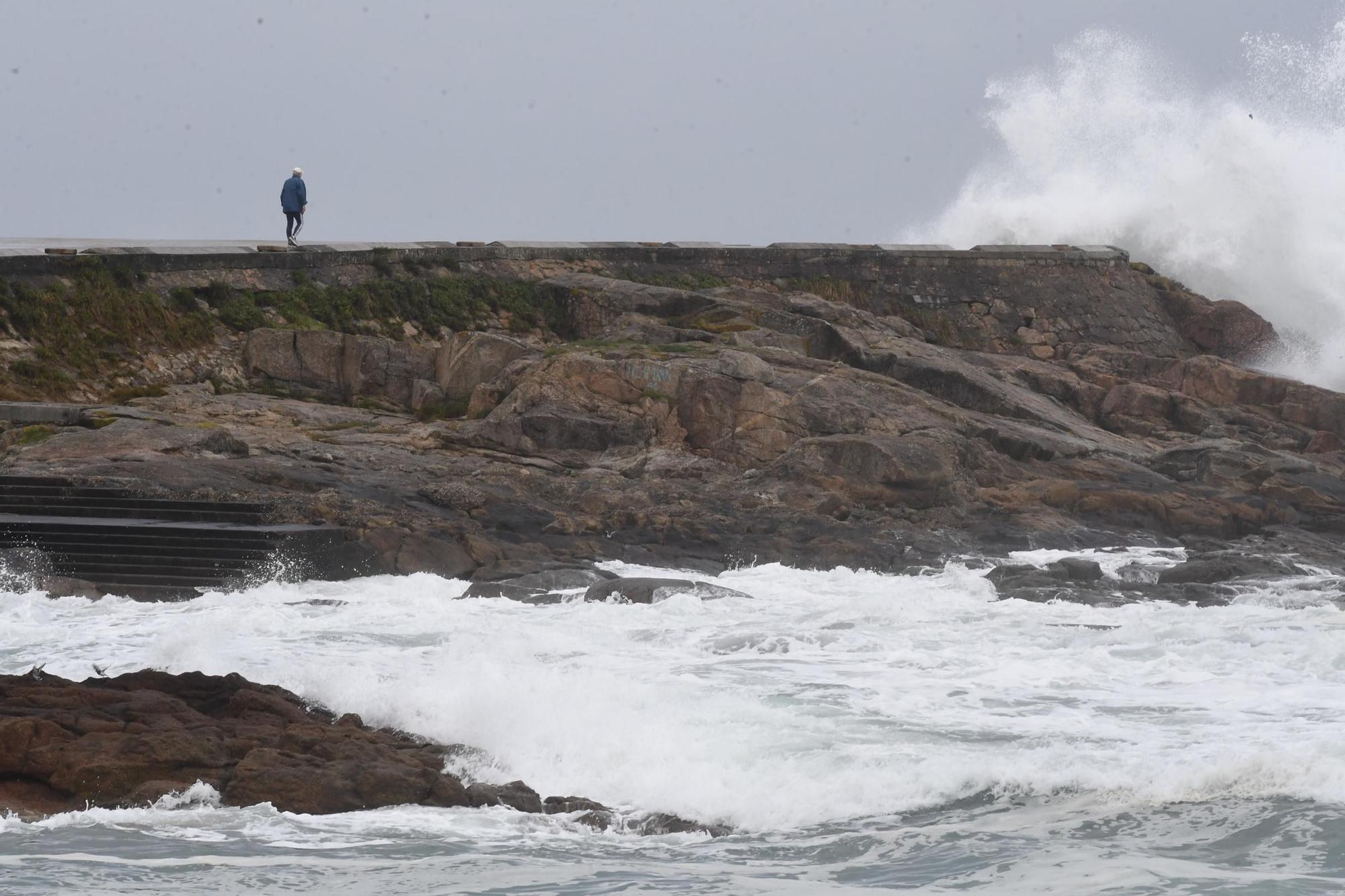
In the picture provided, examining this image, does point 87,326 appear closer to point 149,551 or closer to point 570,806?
point 149,551

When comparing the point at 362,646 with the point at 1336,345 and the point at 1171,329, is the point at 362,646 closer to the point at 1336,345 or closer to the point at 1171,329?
the point at 1171,329

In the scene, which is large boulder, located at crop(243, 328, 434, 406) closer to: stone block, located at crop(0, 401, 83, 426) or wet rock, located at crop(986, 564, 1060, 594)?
stone block, located at crop(0, 401, 83, 426)

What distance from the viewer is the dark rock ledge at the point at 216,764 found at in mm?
6328

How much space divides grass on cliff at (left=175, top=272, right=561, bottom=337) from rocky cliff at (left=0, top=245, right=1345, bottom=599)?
0.05 meters

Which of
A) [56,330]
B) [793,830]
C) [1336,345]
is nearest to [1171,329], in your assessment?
[1336,345]

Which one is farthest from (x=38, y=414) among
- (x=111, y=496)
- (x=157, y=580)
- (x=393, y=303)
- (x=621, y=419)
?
(x=393, y=303)

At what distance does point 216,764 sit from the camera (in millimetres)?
6598

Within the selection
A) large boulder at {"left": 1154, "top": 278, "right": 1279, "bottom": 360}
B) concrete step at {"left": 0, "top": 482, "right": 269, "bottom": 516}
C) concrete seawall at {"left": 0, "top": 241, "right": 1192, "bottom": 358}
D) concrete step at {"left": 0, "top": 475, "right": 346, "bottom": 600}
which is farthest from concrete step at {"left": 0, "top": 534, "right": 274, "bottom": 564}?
large boulder at {"left": 1154, "top": 278, "right": 1279, "bottom": 360}

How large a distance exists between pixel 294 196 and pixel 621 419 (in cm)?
750

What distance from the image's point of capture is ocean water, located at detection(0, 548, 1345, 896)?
5.57 m

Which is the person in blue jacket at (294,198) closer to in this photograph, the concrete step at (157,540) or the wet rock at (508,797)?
the concrete step at (157,540)

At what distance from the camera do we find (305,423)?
1609 centimetres

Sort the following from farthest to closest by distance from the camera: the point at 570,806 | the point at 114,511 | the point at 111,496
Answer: the point at 111,496, the point at 114,511, the point at 570,806

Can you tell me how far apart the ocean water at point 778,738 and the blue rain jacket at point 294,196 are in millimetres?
10312
